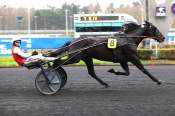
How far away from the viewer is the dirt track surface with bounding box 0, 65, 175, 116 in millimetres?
8438

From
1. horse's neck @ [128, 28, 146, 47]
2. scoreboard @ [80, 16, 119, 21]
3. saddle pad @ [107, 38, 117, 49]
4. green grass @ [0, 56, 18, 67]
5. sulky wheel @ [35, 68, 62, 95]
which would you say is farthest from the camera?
scoreboard @ [80, 16, 119, 21]

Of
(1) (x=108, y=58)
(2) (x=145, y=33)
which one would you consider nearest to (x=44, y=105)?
(1) (x=108, y=58)

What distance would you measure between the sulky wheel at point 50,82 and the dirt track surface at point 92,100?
0.17 m

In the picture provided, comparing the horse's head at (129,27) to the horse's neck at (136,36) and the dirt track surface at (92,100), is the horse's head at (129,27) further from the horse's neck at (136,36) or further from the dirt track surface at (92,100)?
the dirt track surface at (92,100)

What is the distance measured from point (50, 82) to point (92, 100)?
149cm

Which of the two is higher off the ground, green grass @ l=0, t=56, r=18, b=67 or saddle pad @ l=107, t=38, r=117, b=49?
saddle pad @ l=107, t=38, r=117, b=49

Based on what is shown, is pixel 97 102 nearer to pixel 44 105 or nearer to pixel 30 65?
pixel 44 105

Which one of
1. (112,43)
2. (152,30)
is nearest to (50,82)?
(112,43)

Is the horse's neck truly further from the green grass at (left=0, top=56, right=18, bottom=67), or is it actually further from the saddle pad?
the green grass at (left=0, top=56, right=18, bottom=67)

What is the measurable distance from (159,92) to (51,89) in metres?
2.56

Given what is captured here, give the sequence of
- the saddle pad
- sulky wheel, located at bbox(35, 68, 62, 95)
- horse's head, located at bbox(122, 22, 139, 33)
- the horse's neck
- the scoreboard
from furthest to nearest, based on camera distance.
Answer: the scoreboard < horse's head, located at bbox(122, 22, 139, 33) < the horse's neck < the saddle pad < sulky wheel, located at bbox(35, 68, 62, 95)

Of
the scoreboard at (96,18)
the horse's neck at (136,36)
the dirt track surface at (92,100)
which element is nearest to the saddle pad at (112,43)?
the horse's neck at (136,36)

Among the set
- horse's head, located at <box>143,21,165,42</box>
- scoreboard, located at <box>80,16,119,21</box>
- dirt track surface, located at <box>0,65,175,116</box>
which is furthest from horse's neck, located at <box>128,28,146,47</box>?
scoreboard, located at <box>80,16,119,21</box>

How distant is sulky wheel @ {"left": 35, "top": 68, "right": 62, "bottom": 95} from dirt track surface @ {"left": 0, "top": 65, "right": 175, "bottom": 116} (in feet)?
0.55
